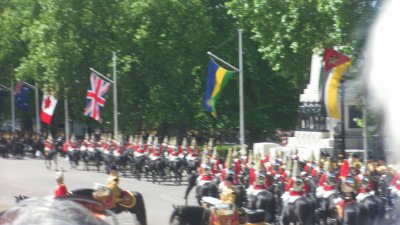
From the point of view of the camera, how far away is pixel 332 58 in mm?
27625

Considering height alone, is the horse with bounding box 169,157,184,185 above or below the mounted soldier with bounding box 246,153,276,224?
above

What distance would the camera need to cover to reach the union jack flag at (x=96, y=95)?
44784mm

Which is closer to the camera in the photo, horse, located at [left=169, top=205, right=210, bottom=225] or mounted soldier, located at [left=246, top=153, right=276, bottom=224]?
horse, located at [left=169, top=205, right=210, bottom=225]

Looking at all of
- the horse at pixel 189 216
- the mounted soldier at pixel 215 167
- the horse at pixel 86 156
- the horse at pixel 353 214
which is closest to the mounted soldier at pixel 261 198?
the horse at pixel 353 214

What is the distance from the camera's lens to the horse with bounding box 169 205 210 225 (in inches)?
550

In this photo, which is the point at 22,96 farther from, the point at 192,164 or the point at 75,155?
the point at 192,164

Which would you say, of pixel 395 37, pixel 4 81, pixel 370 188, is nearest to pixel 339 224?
pixel 370 188

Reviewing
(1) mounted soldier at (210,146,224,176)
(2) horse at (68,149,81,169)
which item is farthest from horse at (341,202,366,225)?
(2) horse at (68,149,81,169)

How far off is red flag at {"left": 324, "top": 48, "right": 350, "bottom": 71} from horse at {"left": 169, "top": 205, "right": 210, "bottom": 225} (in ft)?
45.5

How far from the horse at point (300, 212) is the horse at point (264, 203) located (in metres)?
0.57

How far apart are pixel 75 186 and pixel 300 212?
621 inches

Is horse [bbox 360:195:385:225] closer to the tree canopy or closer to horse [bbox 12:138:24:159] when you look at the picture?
the tree canopy

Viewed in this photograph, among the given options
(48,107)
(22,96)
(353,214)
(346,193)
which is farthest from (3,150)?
(353,214)

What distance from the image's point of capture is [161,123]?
47781 millimetres
